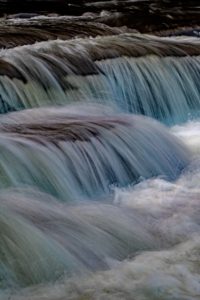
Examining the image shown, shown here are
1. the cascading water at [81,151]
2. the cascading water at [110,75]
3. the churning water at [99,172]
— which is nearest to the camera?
the churning water at [99,172]

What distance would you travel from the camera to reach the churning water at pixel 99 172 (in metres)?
3.86

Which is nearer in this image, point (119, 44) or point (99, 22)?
point (119, 44)

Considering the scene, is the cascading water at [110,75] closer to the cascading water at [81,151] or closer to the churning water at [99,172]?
the churning water at [99,172]

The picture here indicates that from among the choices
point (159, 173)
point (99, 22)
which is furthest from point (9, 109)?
point (99, 22)

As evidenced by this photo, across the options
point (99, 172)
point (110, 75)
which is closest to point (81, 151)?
point (99, 172)

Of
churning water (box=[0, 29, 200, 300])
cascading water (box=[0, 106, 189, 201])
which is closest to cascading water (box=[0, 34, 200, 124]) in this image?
churning water (box=[0, 29, 200, 300])

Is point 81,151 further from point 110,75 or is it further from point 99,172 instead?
point 110,75

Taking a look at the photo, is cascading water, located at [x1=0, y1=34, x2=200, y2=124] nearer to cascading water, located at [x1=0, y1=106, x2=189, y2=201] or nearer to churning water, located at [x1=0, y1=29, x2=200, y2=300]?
churning water, located at [x1=0, y1=29, x2=200, y2=300]

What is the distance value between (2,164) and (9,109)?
1549 millimetres

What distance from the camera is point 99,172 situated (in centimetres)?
529

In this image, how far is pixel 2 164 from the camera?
4.77m

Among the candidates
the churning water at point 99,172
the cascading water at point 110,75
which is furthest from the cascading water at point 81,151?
the cascading water at point 110,75

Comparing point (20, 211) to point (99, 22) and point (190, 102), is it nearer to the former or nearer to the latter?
point (190, 102)

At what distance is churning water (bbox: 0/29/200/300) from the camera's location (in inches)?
152
